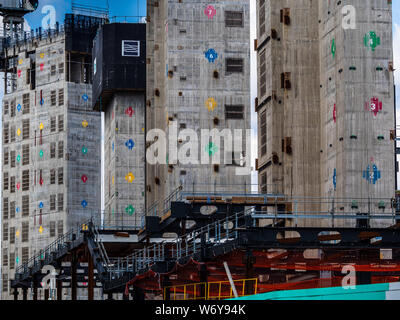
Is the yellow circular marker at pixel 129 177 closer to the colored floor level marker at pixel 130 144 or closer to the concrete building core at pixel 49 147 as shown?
the colored floor level marker at pixel 130 144

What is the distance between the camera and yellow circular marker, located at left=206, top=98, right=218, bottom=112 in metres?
76.4

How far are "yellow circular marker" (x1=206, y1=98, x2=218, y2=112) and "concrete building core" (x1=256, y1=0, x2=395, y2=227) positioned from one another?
18509 millimetres

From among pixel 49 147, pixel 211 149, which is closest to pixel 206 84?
pixel 211 149

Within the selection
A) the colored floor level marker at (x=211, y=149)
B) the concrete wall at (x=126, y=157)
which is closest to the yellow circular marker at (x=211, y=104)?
the colored floor level marker at (x=211, y=149)

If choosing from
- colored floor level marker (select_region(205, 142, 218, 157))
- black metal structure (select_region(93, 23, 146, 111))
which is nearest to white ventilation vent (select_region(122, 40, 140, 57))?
black metal structure (select_region(93, 23, 146, 111))

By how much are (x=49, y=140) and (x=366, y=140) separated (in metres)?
89.6

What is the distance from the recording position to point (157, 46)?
85188 millimetres

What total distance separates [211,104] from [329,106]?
27.1 m

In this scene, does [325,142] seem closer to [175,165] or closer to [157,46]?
[175,165]

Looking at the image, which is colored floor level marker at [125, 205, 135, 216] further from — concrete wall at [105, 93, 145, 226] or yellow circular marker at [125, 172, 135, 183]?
yellow circular marker at [125, 172, 135, 183]

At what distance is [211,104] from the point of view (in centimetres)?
7656

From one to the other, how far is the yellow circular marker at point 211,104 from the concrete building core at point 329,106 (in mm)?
18509

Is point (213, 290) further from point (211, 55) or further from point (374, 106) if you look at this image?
point (211, 55)

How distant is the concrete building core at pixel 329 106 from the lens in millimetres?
47500
